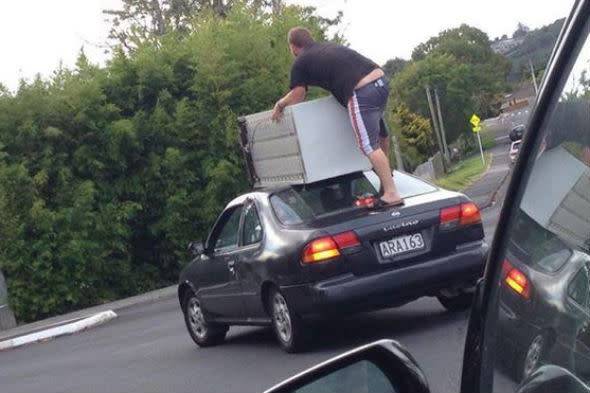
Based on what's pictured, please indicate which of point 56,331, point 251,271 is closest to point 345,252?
point 251,271

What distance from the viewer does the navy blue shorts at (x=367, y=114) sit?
9.91 m

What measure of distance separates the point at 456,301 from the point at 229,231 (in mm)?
2063

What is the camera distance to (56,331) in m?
17.2

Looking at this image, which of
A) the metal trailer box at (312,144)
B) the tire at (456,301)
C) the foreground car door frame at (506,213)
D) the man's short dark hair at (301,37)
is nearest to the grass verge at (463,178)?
the man's short dark hair at (301,37)

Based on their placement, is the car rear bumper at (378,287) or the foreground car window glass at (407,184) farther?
the foreground car window glass at (407,184)

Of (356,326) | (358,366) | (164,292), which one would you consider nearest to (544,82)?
(358,366)

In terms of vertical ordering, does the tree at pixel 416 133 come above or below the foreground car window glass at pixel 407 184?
below

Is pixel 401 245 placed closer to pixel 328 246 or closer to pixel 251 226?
pixel 328 246

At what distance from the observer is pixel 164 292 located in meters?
21.6

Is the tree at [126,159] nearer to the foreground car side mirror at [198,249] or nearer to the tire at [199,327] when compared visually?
the tire at [199,327]

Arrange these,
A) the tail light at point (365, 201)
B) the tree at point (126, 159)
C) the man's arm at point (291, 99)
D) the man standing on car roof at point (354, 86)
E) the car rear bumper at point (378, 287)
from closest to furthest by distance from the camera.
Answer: the car rear bumper at point (378, 287), the tail light at point (365, 201), the man standing on car roof at point (354, 86), the man's arm at point (291, 99), the tree at point (126, 159)

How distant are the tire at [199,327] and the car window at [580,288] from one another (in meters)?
9.18

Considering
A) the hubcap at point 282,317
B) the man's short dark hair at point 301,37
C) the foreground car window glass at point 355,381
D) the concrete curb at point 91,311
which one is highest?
the man's short dark hair at point 301,37

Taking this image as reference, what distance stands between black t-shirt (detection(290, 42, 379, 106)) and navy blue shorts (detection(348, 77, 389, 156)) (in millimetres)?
93
